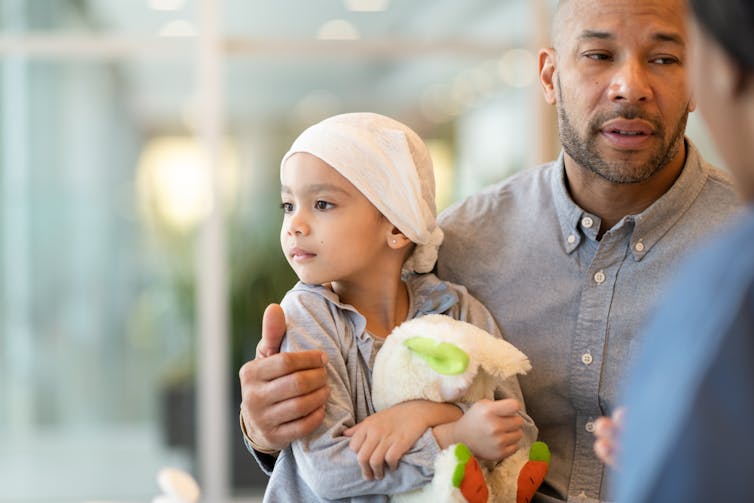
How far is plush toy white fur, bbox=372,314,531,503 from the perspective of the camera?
1.62 m

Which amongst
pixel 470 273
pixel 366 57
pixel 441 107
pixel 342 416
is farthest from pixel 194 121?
pixel 342 416

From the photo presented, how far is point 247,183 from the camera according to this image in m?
5.70

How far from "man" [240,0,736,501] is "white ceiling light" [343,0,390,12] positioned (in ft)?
12.1

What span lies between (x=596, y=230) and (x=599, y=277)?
0.32 feet

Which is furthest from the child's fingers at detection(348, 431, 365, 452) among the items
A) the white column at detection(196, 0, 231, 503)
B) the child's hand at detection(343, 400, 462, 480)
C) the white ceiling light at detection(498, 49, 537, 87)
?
the white ceiling light at detection(498, 49, 537, 87)

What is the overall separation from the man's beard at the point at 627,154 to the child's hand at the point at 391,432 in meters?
0.64

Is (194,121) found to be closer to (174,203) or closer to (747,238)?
(174,203)

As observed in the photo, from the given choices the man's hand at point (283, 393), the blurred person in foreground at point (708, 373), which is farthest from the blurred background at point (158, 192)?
the blurred person in foreground at point (708, 373)

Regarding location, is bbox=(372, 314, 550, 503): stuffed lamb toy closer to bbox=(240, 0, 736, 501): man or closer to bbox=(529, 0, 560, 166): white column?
bbox=(240, 0, 736, 501): man

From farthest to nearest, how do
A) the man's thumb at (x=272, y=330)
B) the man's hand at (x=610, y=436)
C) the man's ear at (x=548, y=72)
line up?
the man's ear at (x=548, y=72)
the man's thumb at (x=272, y=330)
the man's hand at (x=610, y=436)

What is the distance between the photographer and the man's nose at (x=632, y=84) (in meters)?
1.95

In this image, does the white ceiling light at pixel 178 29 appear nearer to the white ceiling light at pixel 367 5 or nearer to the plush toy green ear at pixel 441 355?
the white ceiling light at pixel 367 5

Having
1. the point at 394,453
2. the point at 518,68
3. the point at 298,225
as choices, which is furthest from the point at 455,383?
the point at 518,68

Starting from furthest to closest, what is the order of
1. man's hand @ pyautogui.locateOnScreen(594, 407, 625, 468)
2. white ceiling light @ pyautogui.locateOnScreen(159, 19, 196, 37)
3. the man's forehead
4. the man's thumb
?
1. white ceiling light @ pyautogui.locateOnScreen(159, 19, 196, 37)
2. the man's forehead
3. the man's thumb
4. man's hand @ pyautogui.locateOnScreen(594, 407, 625, 468)
